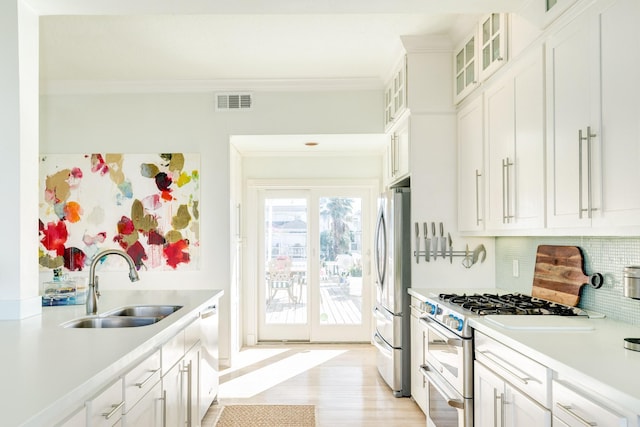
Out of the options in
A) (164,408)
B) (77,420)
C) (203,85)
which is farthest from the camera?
(203,85)

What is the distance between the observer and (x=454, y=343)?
2.46m

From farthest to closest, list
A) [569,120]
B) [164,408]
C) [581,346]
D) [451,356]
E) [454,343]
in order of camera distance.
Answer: [451,356] → [454,343] → [164,408] → [569,120] → [581,346]

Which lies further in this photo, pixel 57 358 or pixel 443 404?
pixel 443 404

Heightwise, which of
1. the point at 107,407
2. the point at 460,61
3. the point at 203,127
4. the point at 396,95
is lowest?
the point at 107,407

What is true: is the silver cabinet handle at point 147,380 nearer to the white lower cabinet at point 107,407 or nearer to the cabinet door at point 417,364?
the white lower cabinet at point 107,407

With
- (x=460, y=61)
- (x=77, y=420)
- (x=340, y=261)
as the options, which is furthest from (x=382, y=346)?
(x=77, y=420)

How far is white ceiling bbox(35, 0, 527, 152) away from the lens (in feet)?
8.00

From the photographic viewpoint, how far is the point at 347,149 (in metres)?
5.43

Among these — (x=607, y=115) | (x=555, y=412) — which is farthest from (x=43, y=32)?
(x=555, y=412)

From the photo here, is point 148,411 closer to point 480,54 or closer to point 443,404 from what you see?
point 443,404

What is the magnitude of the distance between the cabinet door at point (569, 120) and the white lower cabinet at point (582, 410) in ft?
2.35

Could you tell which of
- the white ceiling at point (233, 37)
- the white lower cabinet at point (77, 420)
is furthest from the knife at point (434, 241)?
the white lower cabinet at point (77, 420)

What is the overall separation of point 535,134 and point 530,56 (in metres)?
0.41

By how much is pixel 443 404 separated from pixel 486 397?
0.54 metres
